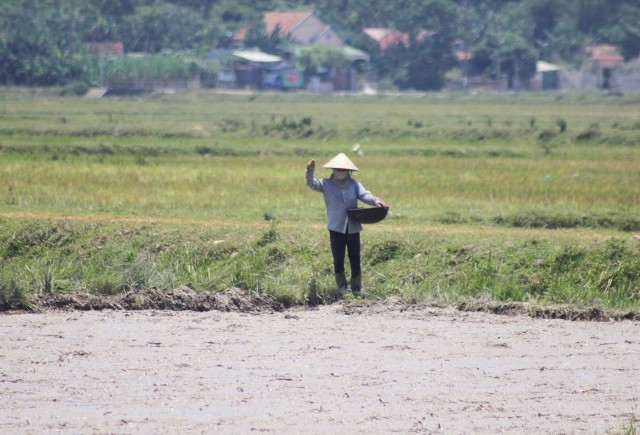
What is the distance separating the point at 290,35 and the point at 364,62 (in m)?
6.34

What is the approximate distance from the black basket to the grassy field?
0.87m

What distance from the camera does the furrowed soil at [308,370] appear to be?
7629 millimetres

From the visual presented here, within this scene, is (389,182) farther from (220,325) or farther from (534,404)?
(534,404)

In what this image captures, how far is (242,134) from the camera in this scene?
3309cm

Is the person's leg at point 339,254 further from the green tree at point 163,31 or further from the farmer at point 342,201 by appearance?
the green tree at point 163,31

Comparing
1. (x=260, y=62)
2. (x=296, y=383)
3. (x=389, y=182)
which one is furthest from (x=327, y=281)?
(x=260, y=62)

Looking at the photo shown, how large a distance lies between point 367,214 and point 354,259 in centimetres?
62

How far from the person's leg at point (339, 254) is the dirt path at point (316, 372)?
0.54 m

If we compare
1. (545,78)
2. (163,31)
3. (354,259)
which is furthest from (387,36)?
(354,259)

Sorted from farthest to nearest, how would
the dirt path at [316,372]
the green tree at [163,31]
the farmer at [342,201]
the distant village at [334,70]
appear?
1. the distant village at [334,70]
2. the green tree at [163,31]
3. the farmer at [342,201]
4. the dirt path at [316,372]

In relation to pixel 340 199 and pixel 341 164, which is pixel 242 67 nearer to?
pixel 340 199

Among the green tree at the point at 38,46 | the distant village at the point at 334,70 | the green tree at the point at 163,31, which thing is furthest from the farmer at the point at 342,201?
the green tree at the point at 163,31

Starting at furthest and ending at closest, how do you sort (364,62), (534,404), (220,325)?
(364,62) → (220,325) → (534,404)

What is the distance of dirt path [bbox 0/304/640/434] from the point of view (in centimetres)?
762
